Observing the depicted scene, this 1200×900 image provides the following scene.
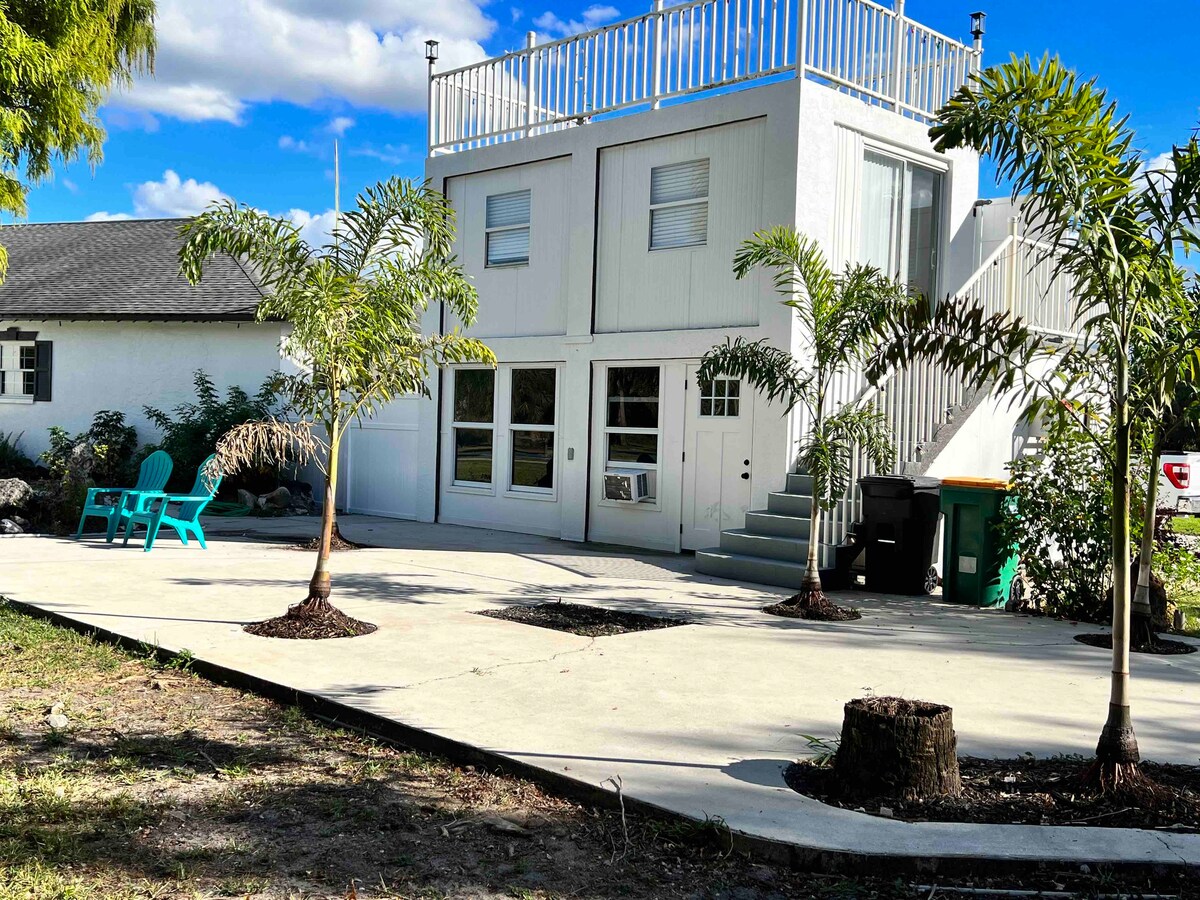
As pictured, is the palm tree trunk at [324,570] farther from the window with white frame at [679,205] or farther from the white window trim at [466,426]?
the white window trim at [466,426]

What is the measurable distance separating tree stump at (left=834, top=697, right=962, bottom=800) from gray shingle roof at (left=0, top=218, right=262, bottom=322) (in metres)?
16.1

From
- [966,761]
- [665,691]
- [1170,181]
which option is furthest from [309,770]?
[1170,181]

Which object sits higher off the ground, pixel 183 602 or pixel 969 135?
pixel 969 135

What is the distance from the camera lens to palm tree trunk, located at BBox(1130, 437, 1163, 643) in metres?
8.02

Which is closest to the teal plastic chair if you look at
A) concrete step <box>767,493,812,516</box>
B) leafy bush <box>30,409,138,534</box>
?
leafy bush <box>30,409,138,534</box>

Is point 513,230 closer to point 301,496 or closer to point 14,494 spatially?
point 301,496

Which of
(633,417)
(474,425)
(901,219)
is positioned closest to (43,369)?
(474,425)

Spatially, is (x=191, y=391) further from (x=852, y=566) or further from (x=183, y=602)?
(x=852, y=566)

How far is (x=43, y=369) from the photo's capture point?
21.9m

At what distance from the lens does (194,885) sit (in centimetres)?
Result: 395

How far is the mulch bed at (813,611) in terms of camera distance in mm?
9430

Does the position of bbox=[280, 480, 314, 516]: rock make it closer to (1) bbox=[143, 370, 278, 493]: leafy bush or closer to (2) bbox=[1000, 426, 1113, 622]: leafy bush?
(1) bbox=[143, 370, 278, 493]: leafy bush

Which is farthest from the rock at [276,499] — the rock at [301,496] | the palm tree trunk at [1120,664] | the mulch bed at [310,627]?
the palm tree trunk at [1120,664]

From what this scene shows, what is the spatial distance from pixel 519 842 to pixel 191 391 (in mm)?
17215
